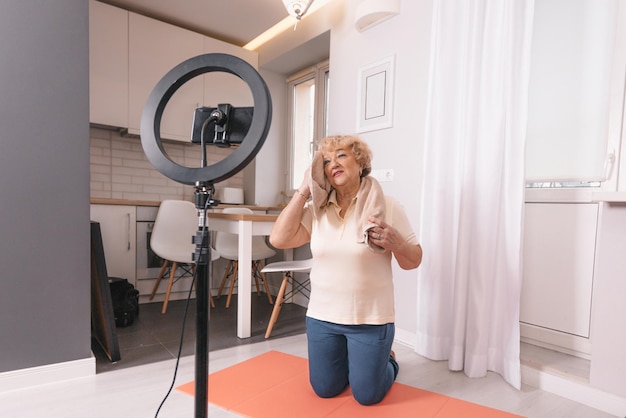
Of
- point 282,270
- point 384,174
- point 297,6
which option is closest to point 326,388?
point 282,270

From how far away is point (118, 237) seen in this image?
282 cm

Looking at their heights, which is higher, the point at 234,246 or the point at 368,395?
the point at 234,246

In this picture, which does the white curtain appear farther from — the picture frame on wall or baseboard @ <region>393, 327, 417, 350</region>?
the picture frame on wall

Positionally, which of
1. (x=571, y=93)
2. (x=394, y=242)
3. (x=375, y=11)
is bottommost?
(x=394, y=242)

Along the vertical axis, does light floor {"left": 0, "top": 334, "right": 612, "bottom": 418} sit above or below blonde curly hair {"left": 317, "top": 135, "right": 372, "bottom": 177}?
below

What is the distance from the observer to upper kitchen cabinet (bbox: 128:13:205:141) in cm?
308

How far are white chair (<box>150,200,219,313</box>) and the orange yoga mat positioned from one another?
4.13 feet

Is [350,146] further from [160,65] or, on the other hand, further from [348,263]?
[160,65]

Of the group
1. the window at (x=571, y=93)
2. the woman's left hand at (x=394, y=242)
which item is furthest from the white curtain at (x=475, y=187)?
the woman's left hand at (x=394, y=242)

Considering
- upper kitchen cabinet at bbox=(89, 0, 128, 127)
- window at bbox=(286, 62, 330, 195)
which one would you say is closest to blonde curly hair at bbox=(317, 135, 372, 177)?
window at bbox=(286, 62, 330, 195)

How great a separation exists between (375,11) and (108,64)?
2201mm

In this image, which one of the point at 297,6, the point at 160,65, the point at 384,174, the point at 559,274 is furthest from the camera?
the point at 160,65

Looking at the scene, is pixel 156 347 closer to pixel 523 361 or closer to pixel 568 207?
pixel 523 361

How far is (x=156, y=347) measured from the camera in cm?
203
